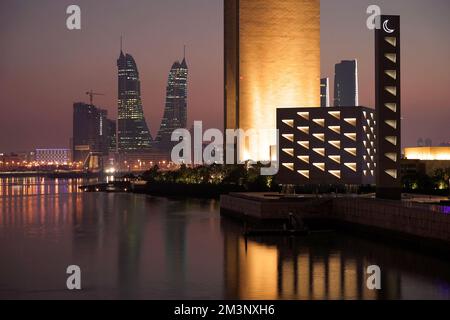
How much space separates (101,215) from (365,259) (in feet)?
112

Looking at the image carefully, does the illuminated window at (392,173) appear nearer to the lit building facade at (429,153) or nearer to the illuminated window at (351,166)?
the lit building facade at (429,153)

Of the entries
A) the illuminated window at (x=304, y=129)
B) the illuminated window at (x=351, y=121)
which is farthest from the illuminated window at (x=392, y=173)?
the illuminated window at (x=304, y=129)

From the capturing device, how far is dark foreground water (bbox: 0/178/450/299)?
24.5 meters

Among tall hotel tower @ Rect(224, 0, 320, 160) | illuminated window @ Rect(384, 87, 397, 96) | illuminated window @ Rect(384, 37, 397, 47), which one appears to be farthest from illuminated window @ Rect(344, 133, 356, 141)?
illuminated window @ Rect(384, 37, 397, 47)

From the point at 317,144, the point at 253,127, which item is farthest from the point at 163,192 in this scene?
the point at 317,144

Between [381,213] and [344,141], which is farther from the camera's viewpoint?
[344,141]

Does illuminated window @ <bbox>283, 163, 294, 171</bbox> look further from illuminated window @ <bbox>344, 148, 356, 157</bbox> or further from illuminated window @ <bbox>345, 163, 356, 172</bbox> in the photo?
illuminated window @ <bbox>344, 148, 356, 157</bbox>

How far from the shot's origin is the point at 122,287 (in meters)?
25.6

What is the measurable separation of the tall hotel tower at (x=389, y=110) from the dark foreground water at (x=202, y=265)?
4.21m

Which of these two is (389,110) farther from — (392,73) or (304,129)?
(304,129)

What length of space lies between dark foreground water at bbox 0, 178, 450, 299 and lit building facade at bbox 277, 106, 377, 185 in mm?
25242

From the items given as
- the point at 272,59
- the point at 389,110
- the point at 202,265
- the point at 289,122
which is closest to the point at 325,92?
the point at 272,59

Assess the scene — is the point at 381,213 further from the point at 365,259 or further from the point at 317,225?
the point at 317,225

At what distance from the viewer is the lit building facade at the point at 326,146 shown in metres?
71.1
